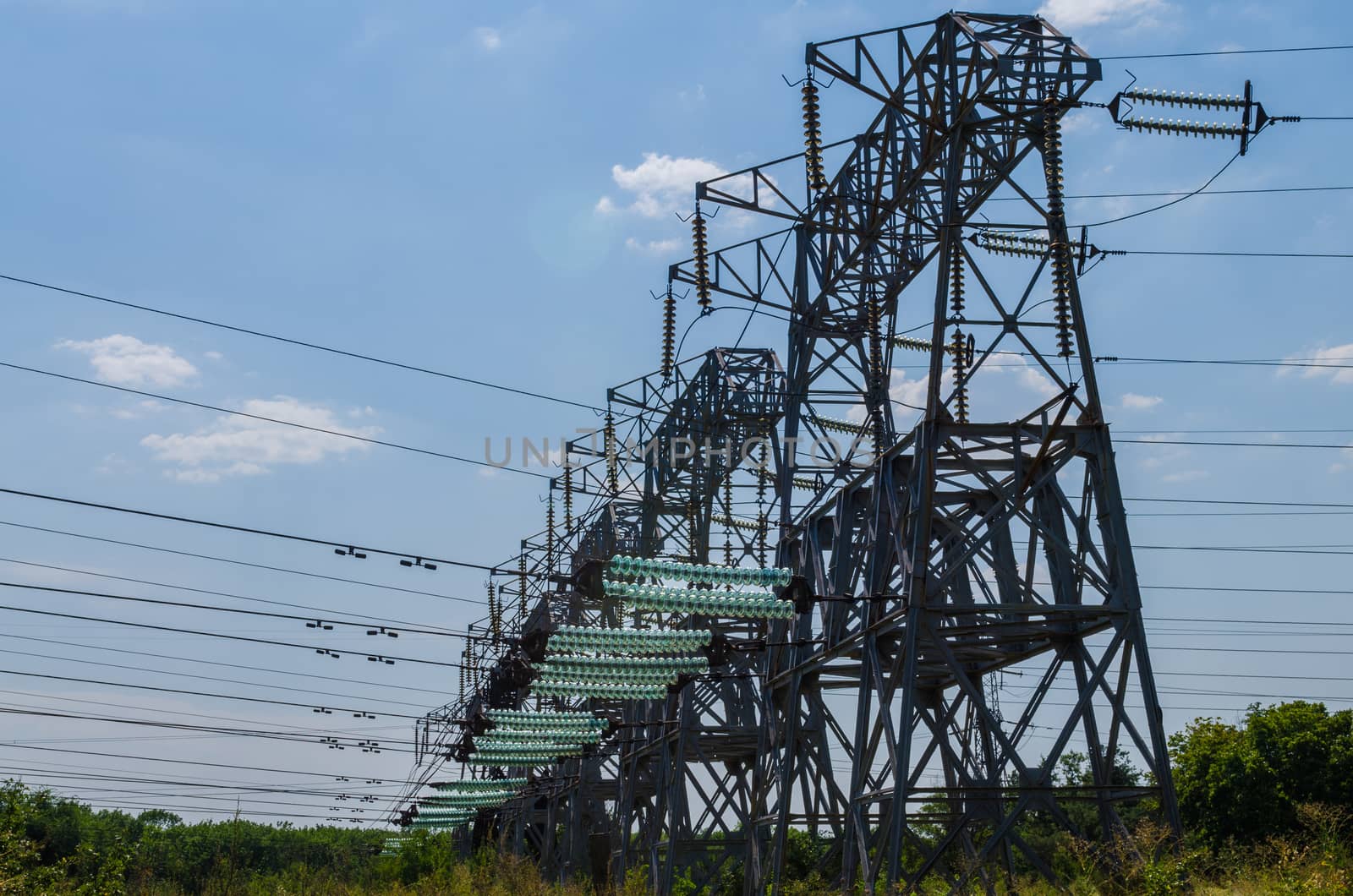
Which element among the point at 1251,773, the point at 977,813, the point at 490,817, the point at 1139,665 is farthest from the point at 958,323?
the point at 490,817

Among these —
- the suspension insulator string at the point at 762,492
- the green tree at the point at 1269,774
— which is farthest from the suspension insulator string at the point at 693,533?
the green tree at the point at 1269,774

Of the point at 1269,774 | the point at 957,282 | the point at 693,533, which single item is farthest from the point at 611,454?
the point at 1269,774

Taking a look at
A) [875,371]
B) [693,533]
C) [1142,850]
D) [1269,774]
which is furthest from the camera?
[1269,774]

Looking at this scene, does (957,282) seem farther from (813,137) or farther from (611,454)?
(611,454)

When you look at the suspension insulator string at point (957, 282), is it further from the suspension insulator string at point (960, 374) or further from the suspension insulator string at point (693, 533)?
the suspension insulator string at point (693, 533)

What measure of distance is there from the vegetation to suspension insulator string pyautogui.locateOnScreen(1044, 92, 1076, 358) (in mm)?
6078

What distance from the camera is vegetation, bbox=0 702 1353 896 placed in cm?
1532

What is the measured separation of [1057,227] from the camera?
56.2 ft

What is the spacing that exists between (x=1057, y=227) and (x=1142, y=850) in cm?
772

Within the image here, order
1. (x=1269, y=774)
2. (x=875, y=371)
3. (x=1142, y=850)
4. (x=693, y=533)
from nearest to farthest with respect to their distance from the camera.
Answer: (x=1142, y=850), (x=875, y=371), (x=693, y=533), (x=1269, y=774)

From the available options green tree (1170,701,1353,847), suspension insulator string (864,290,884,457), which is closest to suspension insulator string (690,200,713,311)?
suspension insulator string (864,290,884,457)

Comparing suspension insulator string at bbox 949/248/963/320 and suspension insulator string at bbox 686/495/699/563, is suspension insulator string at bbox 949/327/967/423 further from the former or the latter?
suspension insulator string at bbox 686/495/699/563

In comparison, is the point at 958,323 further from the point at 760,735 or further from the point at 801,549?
the point at 760,735

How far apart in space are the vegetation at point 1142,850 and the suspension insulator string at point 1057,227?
6.08m
